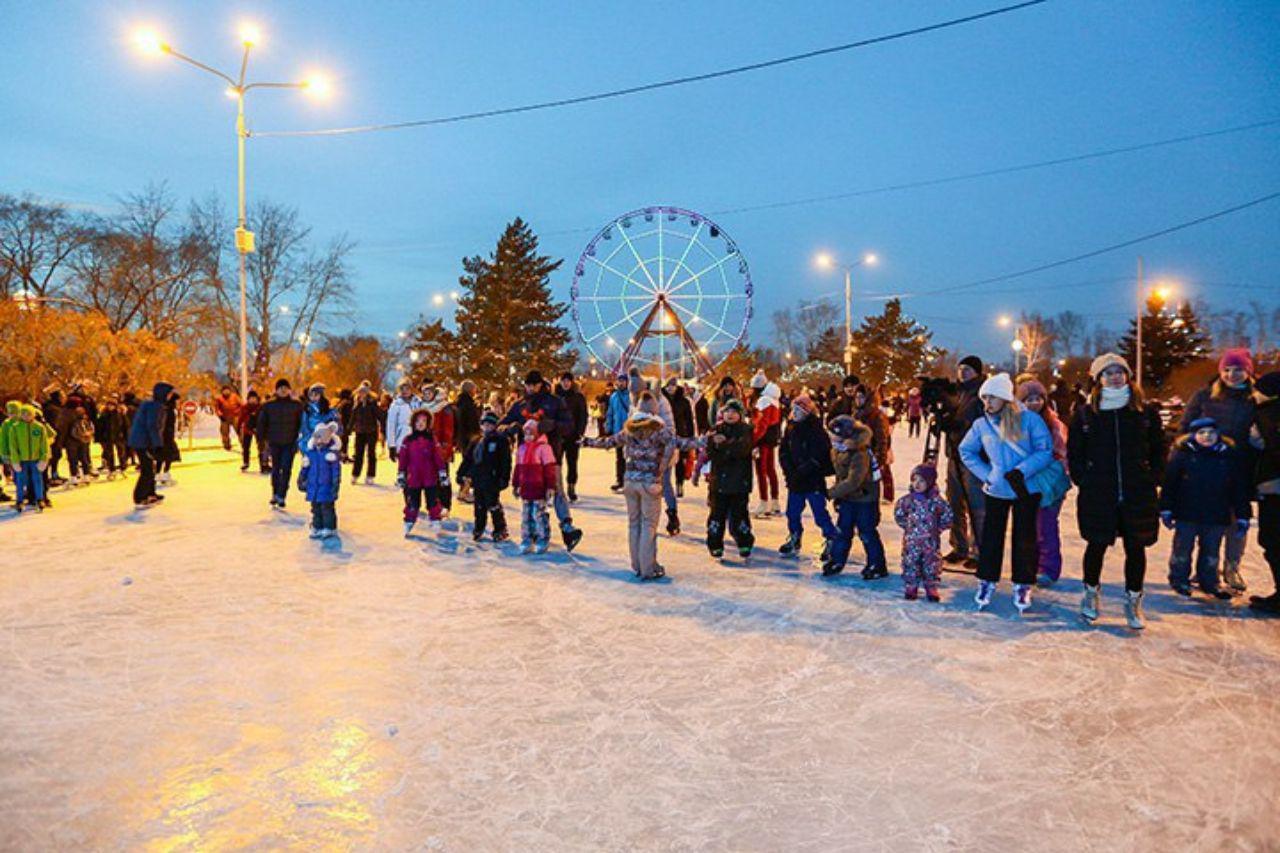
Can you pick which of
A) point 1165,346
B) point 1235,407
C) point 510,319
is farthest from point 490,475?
point 1165,346

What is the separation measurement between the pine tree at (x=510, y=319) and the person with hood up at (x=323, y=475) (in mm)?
33007

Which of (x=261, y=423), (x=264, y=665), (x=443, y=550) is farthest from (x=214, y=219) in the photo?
(x=264, y=665)

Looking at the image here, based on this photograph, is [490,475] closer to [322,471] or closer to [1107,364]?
[322,471]

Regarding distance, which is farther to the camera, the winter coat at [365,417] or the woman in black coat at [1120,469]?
the winter coat at [365,417]

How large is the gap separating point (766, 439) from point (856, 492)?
9.70 ft

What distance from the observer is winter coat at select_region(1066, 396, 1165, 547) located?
552cm

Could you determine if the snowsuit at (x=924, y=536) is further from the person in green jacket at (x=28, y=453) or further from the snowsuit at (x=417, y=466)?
the person in green jacket at (x=28, y=453)

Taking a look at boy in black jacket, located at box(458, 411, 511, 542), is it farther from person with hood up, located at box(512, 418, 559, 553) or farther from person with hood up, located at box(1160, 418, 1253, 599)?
person with hood up, located at box(1160, 418, 1253, 599)

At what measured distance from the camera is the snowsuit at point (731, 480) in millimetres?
7680

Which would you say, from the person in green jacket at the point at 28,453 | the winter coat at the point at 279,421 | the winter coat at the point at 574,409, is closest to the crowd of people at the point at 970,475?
the winter coat at the point at 574,409

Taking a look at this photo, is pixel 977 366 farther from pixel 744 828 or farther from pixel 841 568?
pixel 744 828

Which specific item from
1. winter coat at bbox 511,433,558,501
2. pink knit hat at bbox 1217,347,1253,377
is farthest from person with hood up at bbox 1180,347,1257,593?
winter coat at bbox 511,433,558,501

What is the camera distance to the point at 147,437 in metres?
11.4

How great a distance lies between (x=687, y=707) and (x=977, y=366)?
14.7ft
